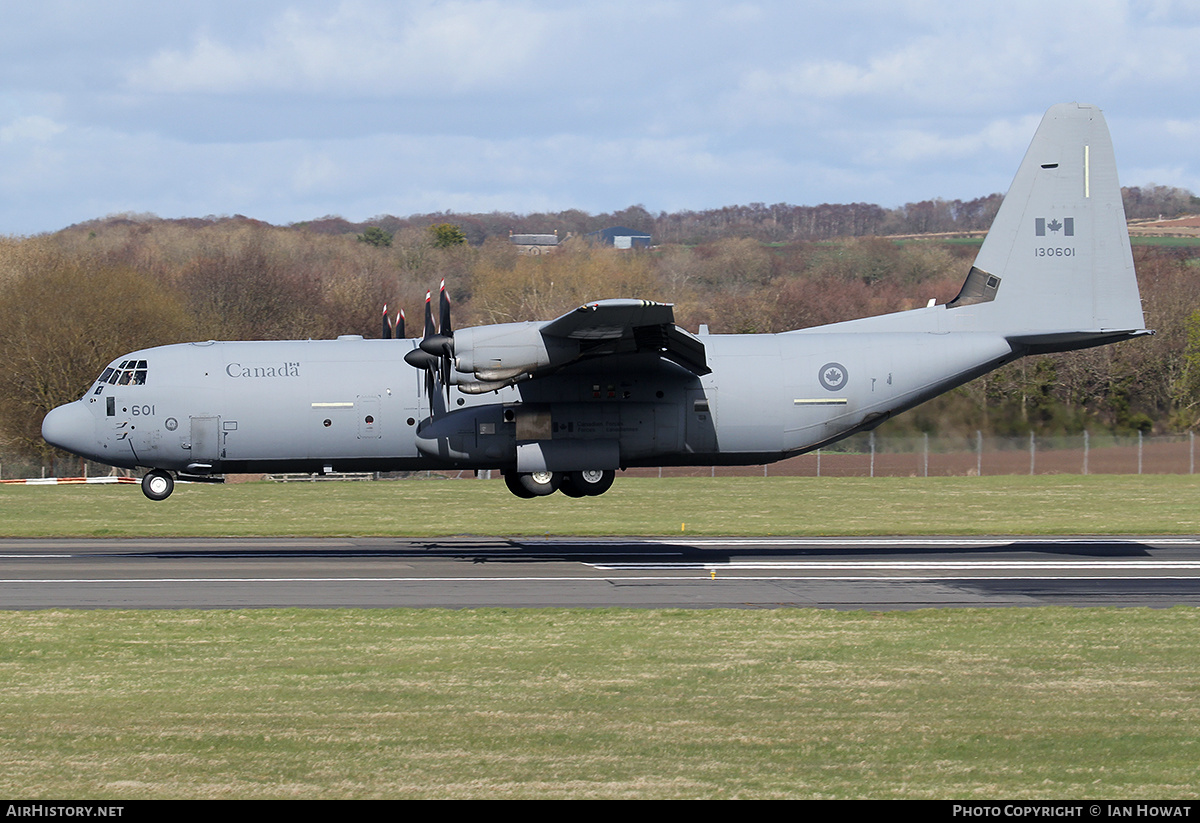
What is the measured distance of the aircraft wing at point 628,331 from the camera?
22453mm

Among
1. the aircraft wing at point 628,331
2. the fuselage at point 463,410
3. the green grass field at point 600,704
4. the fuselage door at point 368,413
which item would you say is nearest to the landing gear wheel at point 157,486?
the fuselage at point 463,410

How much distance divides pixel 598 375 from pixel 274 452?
7505 mm

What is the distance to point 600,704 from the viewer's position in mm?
12953

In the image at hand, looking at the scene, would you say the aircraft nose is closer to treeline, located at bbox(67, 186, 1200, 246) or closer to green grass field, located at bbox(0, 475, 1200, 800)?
green grass field, located at bbox(0, 475, 1200, 800)

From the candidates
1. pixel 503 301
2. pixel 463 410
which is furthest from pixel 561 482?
pixel 503 301

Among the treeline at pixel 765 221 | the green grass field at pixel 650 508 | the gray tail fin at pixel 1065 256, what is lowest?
the green grass field at pixel 650 508

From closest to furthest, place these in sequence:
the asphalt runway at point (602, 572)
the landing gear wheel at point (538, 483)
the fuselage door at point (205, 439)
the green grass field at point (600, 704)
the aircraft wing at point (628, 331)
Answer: the green grass field at point (600, 704)
the asphalt runway at point (602, 572)
the aircraft wing at point (628, 331)
the fuselage door at point (205, 439)
the landing gear wheel at point (538, 483)

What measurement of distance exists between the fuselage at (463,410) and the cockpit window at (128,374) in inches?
1.3

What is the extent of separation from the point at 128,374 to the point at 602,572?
1178 cm

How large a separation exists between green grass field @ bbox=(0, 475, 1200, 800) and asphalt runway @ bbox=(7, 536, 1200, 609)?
1468mm

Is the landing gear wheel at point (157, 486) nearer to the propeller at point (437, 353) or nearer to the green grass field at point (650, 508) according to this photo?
the propeller at point (437, 353)

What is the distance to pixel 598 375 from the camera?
1026 inches

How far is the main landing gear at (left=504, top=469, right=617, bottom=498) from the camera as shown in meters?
27.2
